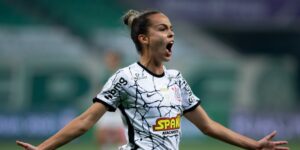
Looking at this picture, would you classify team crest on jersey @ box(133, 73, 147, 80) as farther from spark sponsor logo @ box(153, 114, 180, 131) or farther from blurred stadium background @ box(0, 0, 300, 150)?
blurred stadium background @ box(0, 0, 300, 150)

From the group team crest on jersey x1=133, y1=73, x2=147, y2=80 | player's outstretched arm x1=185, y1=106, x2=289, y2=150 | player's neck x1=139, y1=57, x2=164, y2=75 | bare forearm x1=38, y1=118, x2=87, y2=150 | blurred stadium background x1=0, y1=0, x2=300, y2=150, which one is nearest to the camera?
bare forearm x1=38, y1=118, x2=87, y2=150

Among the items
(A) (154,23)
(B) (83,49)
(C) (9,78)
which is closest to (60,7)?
(B) (83,49)

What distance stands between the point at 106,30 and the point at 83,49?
0.69 metres

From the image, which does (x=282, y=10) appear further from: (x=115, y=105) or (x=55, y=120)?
(x=115, y=105)

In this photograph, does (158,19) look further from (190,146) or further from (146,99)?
(190,146)

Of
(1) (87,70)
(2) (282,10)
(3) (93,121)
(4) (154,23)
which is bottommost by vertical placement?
(3) (93,121)

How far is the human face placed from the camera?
589cm

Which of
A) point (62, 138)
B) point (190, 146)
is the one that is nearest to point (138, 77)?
point (62, 138)

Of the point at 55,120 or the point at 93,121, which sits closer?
the point at 93,121

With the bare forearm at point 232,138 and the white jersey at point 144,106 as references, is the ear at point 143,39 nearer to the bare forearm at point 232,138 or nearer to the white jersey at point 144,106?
the white jersey at point 144,106

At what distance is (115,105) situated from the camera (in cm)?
580

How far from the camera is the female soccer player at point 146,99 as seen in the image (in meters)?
5.76

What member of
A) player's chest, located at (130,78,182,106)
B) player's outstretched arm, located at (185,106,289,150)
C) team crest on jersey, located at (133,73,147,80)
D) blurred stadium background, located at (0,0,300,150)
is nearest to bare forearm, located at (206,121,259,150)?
player's outstretched arm, located at (185,106,289,150)

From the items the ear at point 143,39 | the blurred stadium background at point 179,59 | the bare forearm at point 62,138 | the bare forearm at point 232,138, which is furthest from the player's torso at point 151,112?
the blurred stadium background at point 179,59
